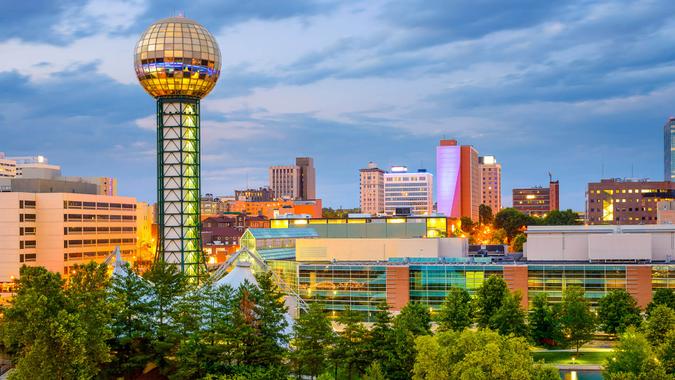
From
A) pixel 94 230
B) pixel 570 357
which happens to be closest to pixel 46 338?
pixel 570 357

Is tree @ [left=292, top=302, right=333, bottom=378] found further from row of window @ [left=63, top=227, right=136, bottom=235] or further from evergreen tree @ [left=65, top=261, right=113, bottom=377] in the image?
row of window @ [left=63, top=227, right=136, bottom=235]

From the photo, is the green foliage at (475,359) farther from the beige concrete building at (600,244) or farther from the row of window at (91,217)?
the row of window at (91,217)

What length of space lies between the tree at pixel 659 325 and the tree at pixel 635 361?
27.7 feet

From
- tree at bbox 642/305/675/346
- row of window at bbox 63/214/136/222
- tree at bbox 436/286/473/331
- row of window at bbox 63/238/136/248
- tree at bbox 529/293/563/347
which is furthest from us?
row of window at bbox 63/214/136/222

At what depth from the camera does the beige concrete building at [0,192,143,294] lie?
142 m

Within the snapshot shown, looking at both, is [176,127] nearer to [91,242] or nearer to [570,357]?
[91,242]

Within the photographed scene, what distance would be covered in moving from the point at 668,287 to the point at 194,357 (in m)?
59.3

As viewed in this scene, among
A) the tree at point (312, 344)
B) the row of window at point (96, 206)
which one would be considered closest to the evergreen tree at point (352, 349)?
the tree at point (312, 344)

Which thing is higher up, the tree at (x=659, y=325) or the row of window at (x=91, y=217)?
the row of window at (x=91, y=217)

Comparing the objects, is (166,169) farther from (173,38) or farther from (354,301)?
(354,301)

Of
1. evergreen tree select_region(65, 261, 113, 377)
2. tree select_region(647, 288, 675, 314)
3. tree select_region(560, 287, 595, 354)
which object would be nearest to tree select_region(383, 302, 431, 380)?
evergreen tree select_region(65, 261, 113, 377)

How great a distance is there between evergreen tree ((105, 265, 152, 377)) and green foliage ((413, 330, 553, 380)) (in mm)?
24266

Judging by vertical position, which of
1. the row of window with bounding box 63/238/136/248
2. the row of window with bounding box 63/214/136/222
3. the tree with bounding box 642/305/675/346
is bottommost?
the tree with bounding box 642/305/675/346

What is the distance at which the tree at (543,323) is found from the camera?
84.9m
